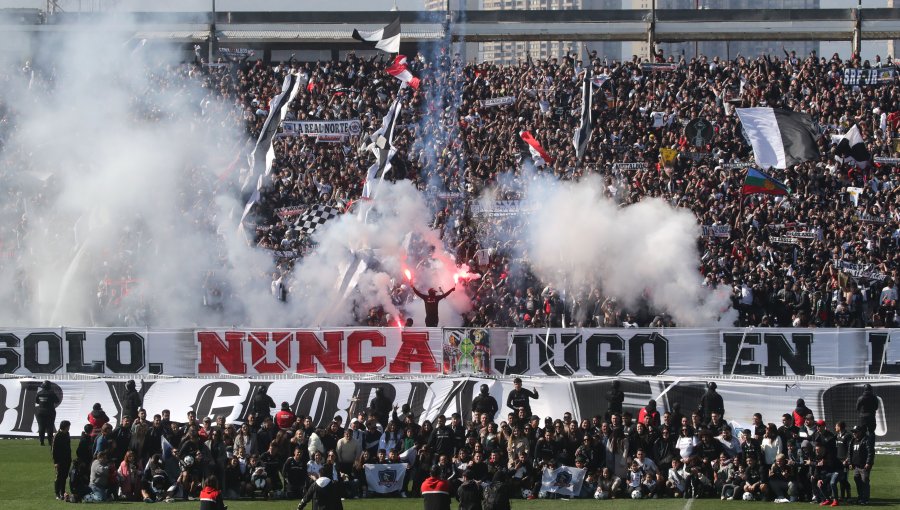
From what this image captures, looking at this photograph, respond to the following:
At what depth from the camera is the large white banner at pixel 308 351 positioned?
23562 millimetres

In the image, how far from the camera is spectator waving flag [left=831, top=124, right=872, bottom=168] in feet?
102

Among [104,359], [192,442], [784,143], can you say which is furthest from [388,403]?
[784,143]

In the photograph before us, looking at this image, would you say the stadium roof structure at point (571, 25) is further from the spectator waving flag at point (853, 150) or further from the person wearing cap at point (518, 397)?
the person wearing cap at point (518, 397)

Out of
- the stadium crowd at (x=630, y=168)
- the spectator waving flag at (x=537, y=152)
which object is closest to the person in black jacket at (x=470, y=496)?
the stadium crowd at (x=630, y=168)

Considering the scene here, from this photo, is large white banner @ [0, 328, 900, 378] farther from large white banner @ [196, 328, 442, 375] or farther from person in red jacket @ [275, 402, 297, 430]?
person in red jacket @ [275, 402, 297, 430]

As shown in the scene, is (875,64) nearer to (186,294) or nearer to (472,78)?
(472,78)

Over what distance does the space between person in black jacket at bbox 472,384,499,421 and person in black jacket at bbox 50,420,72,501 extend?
5961 mm

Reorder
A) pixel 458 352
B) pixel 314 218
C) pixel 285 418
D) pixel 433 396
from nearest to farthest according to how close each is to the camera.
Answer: pixel 285 418, pixel 433 396, pixel 458 352, pixel 314 218

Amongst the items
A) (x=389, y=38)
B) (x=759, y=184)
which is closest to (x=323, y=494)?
(x=759, y=184)

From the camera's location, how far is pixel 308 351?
78.3 ft

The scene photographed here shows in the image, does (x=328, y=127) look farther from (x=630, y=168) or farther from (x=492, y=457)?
(x=492, y=457)

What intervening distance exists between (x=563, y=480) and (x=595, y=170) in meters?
15.0

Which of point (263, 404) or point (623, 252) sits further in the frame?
point (623, 252)

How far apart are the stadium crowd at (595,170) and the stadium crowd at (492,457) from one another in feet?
26.9
